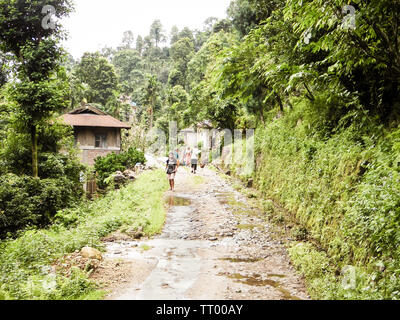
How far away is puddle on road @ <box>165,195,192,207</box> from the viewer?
12062 millimetres

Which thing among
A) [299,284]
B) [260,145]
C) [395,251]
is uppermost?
[260,145]

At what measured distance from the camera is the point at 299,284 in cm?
552

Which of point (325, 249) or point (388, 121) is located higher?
point (388, 121)

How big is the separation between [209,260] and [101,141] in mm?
25198

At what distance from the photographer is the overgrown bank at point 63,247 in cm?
491

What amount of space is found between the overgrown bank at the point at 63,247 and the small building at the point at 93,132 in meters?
15.8

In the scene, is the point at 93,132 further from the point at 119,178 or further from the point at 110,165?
the point at 119,178

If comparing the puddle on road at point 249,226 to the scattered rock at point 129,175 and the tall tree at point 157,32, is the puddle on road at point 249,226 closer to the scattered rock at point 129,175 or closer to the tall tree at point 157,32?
the scattered rock at point 129,175

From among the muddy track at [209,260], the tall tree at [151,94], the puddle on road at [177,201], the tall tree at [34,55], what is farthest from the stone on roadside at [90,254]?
the tall tree at [151,94]

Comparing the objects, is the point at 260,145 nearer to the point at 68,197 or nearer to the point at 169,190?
the point at 169,190

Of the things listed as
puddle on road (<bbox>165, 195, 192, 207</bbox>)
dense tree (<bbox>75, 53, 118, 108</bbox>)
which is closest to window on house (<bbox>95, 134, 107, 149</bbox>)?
dense tree (<bbox>75, 53, 118, 108</bbox>)

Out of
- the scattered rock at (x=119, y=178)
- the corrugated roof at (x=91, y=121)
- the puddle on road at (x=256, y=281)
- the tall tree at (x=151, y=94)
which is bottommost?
the puddle on road at (x=256, y=281)

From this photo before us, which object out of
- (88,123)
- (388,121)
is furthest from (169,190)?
(88,123)
